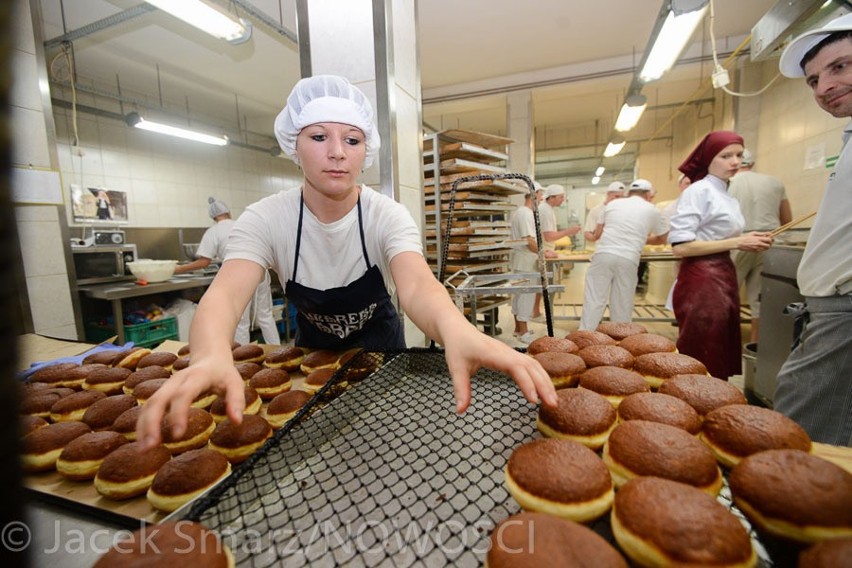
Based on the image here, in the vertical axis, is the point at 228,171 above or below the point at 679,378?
above

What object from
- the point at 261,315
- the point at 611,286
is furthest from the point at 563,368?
the point at 261,315

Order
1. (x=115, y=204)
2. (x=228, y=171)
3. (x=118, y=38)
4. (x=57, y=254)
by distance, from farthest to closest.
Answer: (x=228, y=171) < (x=115, y=204) < (x=118, y=38) < (x=57, y=254)

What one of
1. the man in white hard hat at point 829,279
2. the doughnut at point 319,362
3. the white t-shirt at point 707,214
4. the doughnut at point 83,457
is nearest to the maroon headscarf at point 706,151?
the white t-shirt at point 707,214

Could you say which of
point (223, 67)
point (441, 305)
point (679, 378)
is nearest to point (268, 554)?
point (441, 305)

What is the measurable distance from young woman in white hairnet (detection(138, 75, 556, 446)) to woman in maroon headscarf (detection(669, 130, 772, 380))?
8.10 ft

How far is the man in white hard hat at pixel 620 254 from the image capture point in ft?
14.8

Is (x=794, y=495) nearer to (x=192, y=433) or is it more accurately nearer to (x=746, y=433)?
(x=746, y=433)

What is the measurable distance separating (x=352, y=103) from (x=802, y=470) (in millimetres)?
1755

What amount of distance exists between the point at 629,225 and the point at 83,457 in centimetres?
495

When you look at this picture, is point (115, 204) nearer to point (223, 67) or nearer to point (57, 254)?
point (223, 67)

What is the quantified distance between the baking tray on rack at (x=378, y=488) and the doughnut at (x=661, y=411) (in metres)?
0.20

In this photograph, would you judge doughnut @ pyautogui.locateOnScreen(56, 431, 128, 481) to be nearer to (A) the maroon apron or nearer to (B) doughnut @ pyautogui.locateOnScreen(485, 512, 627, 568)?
(B) doughnut @ pyautogui.locateOnScreen(485, 512, 627, 568)

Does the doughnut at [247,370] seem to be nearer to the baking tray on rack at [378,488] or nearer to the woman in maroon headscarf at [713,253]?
the baking tray on rack at [378,488]

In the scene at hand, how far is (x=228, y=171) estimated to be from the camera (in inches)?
385
